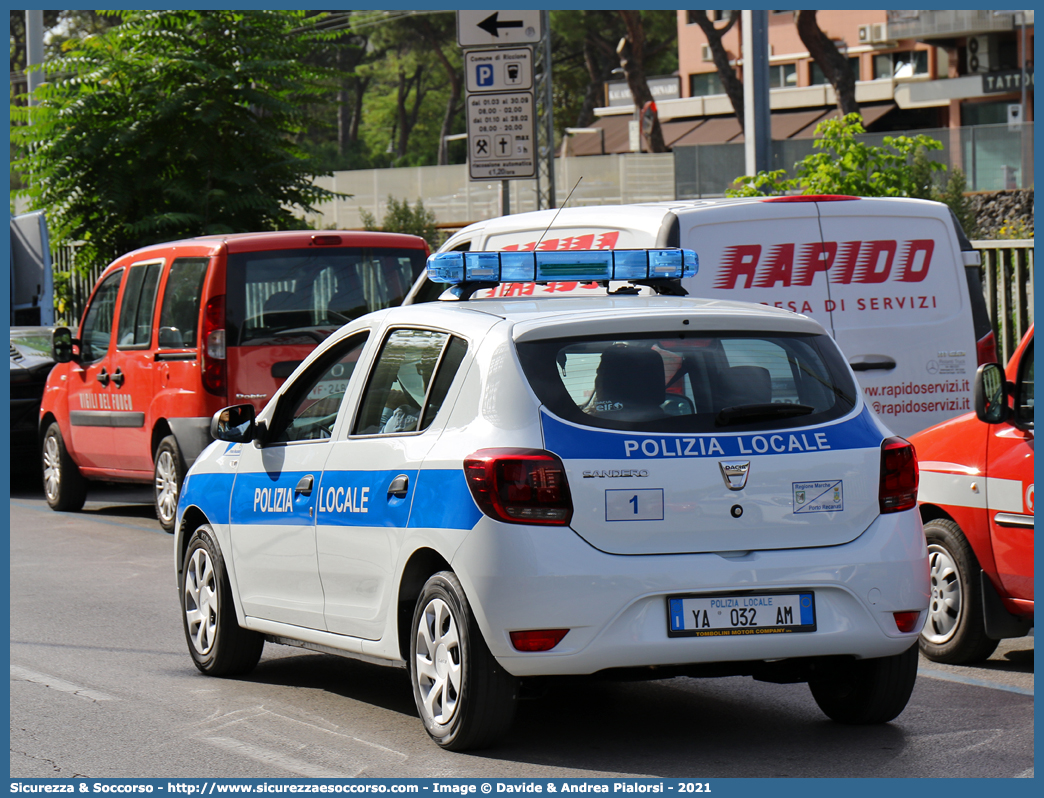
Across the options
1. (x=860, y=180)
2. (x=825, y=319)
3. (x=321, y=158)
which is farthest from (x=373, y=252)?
(x=321, y=158)

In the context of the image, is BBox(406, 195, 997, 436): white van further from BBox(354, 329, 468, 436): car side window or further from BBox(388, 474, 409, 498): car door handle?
BBox(388, 474, 409, 498): car door handle

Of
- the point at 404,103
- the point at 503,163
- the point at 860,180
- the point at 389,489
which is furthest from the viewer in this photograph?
the point at 404,103

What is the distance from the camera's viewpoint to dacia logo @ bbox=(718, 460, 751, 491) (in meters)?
5.35

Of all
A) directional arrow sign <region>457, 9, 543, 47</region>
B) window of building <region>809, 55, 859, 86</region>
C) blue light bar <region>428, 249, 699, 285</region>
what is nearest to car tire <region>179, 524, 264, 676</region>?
blue light bar <region>428, 249, 699, 285</region>

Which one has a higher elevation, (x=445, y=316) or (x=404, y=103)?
(x=404, y=103)

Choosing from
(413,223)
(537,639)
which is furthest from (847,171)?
(413,223)

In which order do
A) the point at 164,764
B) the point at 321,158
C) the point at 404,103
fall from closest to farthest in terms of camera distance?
the point at 164,764, the point at 321,158, the point at 404,103

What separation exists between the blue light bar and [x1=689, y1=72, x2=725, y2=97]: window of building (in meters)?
58.1

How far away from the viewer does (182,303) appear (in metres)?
11.5

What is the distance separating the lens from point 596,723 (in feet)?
19.8

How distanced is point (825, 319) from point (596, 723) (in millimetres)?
3894

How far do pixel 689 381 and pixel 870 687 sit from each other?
4.24ft

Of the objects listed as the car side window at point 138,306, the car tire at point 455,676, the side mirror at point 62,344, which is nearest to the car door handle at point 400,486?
the car tire at point 455,676

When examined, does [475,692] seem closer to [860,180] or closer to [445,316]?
[445,316]
